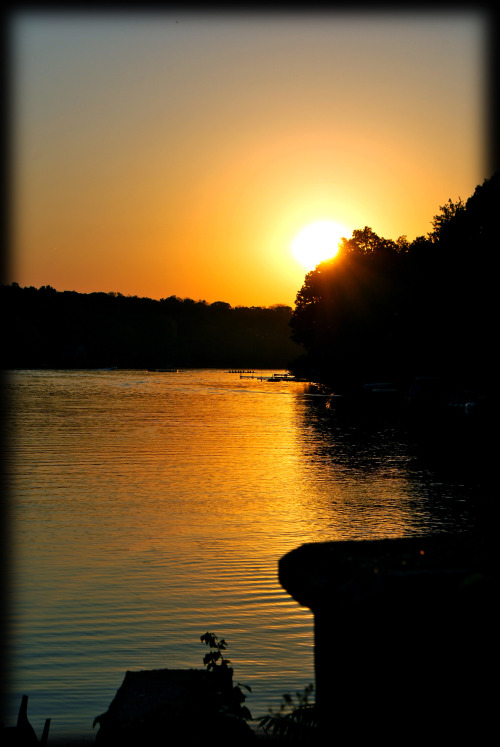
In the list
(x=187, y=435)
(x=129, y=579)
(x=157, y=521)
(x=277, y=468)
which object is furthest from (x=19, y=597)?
(x=187, y=435)

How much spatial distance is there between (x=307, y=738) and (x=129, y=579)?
967cm

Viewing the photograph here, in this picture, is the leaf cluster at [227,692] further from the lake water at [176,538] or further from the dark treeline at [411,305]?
the dark treeline at [411,305]

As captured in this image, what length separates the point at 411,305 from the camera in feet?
240

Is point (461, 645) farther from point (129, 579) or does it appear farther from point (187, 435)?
point (187, 435)

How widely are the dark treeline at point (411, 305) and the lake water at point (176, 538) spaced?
2236 centimetres

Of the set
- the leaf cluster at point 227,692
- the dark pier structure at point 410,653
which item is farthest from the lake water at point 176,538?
the dark pier structure at point 410,653

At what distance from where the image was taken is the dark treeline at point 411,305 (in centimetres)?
6025

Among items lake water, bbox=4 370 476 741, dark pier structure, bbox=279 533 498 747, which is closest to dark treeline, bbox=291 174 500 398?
lake water, bbox=4 370 476 741

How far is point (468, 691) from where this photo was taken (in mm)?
2641

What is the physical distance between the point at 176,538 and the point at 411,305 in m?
59.4

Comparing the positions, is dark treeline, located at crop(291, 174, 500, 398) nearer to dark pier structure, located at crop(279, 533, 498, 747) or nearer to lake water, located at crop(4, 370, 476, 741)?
lake water, located at crop(4, 370, 476, 741)

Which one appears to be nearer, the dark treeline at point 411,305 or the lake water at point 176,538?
the lake water at point 176,538

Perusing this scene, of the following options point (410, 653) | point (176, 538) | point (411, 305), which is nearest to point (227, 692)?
point (410, 653)

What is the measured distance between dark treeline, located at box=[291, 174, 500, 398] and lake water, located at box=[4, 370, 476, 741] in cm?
2236
